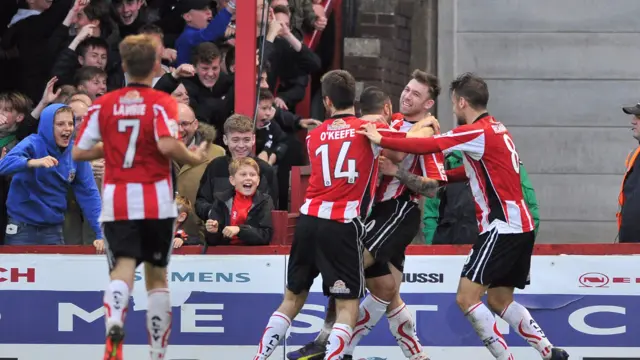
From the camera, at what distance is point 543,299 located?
10383 millimetres

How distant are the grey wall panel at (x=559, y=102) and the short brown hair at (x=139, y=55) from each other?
6.77m

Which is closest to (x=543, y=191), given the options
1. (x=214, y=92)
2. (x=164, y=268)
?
(x=214, y=92)

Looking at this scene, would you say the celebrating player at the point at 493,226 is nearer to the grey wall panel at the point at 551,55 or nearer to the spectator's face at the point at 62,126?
the spectator's face at the point at 62,126

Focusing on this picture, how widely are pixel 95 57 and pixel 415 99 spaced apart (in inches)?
139

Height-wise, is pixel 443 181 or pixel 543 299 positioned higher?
pixel 443 181

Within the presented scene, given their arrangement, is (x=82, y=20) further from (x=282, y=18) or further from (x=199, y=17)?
(x=282, y=18)

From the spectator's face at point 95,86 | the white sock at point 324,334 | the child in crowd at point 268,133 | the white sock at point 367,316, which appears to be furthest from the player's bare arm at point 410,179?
the spectator's face at point 95,86

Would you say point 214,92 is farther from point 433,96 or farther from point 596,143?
point 596,143

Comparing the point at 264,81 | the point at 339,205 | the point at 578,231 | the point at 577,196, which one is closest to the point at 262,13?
the point at 264,81

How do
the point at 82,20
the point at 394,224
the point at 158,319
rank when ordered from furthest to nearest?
the point at 82,20
the point at 394,224
the point at 158,319

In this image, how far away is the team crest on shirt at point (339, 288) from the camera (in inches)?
361

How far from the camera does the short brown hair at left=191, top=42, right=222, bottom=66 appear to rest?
39.5ft

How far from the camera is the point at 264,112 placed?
12.0 meters

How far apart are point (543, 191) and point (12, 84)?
550 centimetres
